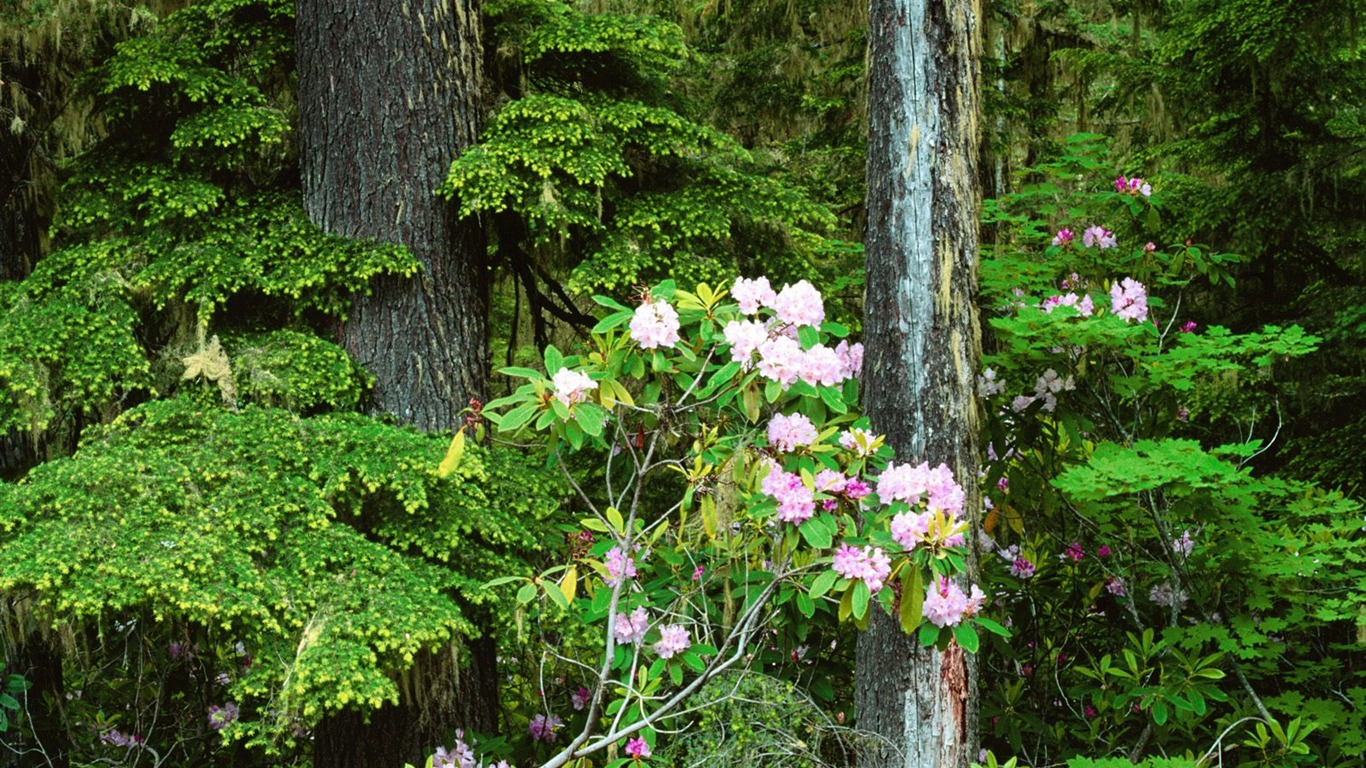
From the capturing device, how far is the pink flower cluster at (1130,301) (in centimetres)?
418

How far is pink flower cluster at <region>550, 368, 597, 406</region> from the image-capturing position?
109 inches

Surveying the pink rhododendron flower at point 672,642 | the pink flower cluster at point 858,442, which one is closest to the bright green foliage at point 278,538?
the pink rhododendron flower at point 672,642

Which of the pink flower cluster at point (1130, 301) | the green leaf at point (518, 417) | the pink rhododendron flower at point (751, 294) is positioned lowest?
the green leaf at point (518, 417)

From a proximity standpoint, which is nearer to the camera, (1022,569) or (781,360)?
(781,360)

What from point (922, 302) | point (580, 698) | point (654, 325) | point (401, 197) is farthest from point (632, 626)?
point (401, 197)

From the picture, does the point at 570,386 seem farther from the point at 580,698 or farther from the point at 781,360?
the point at 580,698

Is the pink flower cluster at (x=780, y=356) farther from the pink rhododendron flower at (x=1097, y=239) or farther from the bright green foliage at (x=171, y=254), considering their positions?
the pink rhododendron flower at (x=1097, y=239)

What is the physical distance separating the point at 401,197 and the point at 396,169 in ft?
0.35

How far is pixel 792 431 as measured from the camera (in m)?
2.87

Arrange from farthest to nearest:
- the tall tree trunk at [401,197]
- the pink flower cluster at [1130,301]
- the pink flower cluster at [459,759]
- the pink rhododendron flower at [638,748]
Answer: the pink flower cluster at [1130,301], the tall tree trunk at [401,197], the pink flower cluster at [459,759], the pink rhododendron flower at [638,748]

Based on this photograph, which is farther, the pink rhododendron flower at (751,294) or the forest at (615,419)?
the forest at (615,419)

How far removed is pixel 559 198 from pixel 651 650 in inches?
62.8

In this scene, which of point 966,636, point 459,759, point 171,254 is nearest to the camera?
point 966,636

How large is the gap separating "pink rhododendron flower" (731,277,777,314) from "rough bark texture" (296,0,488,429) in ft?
5.09
